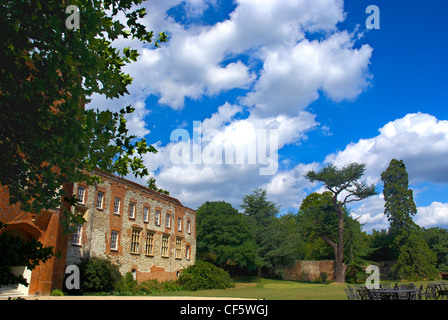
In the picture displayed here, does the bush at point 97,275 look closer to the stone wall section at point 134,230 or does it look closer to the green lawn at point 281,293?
the stone wall section at point 134,230

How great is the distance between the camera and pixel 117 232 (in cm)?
3112

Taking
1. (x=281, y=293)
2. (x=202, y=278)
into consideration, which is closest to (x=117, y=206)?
(x=202, y=278)

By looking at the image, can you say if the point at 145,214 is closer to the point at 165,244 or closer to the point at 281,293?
the point at 165,244

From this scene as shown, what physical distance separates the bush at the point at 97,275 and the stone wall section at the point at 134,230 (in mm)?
949

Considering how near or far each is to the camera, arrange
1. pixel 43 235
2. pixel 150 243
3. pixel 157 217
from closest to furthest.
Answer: pixel 43 235, pixel 150 243, pixel 157 217

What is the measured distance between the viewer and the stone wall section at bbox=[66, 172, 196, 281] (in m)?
27.9

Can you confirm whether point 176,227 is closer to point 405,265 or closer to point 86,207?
point 86,207

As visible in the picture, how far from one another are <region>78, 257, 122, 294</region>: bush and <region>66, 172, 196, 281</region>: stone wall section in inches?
37.4

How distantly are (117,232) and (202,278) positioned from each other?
11194 millimetres

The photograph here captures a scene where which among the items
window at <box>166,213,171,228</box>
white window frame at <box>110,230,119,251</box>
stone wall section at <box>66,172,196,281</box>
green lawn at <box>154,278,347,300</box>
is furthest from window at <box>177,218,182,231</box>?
white window frame at <box>110,230,119,251</box>

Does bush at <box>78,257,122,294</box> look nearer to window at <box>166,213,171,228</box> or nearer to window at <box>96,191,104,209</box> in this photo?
window at <box>96,191,104,209</box>

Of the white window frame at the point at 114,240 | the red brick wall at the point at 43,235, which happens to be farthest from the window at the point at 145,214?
the red brick wall at the point at 43,235
